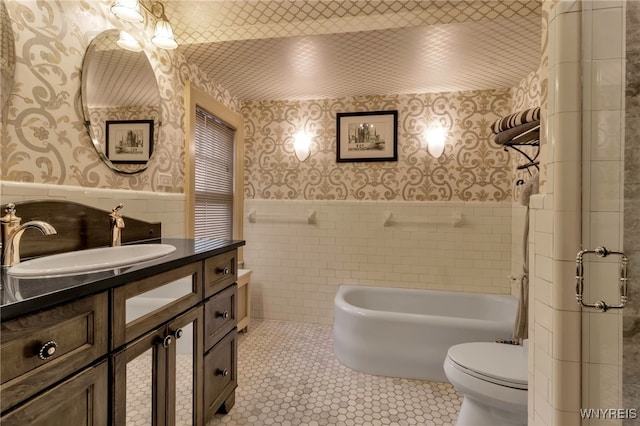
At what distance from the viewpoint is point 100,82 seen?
1503 millimetres

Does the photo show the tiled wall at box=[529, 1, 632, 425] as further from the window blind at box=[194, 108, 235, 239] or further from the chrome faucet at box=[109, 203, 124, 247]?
the window blind at box=[194, 108, 235, 239]

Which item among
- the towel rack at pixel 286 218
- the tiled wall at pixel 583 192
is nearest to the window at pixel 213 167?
the towel rack at pixel 286 218

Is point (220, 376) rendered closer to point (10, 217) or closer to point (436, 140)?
point (10, 217)

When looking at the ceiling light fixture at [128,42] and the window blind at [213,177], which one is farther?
the window blind at [213,177]

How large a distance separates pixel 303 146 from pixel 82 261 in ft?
7.35

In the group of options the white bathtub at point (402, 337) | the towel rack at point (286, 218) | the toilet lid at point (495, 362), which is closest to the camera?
the toilet lid at point (495, 362)

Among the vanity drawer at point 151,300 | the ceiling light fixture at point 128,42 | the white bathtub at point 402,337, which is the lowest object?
the white bathtub at point 402,337

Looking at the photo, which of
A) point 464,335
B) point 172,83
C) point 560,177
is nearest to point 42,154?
point 172,83

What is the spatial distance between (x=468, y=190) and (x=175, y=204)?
2551mm

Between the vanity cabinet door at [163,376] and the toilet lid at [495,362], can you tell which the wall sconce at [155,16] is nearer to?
the vanity cabinet door at [163,376]

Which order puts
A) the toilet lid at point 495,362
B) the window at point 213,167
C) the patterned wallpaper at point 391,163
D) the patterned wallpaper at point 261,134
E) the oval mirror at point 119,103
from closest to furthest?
1. the patterned wallpaper at point 261,134
2. the toilet lid at point 495,362
3. the oval mirror at point 119,103
4. the window at point 213,167
5. the patterned wallpaper at point 391,163

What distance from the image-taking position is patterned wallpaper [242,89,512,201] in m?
2.81

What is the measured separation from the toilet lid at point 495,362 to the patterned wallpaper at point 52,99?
2027 millimetres

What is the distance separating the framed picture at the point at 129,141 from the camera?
5.16 feet
